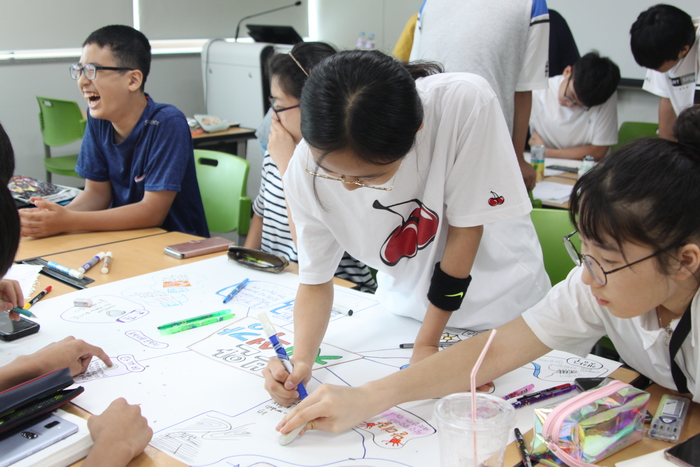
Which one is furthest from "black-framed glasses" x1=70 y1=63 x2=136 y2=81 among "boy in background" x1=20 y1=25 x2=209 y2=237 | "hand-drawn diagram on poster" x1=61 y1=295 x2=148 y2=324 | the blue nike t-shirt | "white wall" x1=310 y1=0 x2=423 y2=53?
"white wall" x1=310 y1=0 x2=423 y2=53

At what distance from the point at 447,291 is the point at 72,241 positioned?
131 centimetres

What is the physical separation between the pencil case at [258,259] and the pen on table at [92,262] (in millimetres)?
372

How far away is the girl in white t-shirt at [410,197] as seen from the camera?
92 cm

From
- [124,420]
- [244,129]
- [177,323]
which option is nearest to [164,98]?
[244,129]

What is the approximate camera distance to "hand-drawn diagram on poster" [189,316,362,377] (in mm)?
1143

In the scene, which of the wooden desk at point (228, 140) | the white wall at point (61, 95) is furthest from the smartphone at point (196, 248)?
the white wall at point (61, 95)

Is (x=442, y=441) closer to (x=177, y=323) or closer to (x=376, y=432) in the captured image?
(x=376, y=432)

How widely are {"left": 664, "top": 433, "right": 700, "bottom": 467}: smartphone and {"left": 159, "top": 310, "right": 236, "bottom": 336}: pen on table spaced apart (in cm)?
90

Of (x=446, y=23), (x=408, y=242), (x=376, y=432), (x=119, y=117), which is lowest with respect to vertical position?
(x=376, y=432)

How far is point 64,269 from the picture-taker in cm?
158

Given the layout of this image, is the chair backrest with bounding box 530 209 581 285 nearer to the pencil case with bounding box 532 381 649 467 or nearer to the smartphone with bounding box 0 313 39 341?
the pencil case with bounding box 532 381 649 467

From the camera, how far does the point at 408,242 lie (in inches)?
46.9

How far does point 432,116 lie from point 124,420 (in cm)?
74

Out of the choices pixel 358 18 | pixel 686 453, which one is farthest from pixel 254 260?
pixel 358 18
